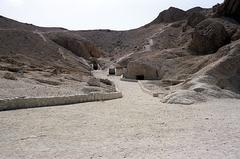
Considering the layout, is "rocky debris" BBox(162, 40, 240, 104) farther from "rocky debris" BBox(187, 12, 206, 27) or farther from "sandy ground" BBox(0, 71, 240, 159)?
"rocky debris" BBox(187, 12, 206, 27)

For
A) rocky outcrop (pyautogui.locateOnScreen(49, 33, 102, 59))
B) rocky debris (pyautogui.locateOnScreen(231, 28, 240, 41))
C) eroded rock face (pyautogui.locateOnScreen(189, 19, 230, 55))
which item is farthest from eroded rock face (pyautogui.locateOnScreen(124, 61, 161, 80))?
rocky outcrop (pyautogui.locateOnScreen(49, 33, 102, 59))

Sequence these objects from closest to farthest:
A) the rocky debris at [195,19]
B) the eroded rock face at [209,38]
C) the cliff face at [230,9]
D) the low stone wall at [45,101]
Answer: the low stone wall at [45,101], the eroded rock face at [209,38], the cliff face at [230,9], the rocky debris at [195,19]

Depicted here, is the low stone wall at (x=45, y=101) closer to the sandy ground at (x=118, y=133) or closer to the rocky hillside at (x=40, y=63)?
the sandy ground at (x=118, y=133)

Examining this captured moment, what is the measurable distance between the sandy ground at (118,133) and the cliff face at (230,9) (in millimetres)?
48045

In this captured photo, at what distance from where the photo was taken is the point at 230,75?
102 ft

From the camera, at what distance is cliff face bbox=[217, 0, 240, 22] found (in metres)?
62.2

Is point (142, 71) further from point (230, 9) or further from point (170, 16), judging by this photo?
point (170, 16)

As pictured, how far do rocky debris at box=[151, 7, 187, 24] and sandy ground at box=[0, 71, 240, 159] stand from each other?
94.5m

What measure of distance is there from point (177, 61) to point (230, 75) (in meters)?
16.1

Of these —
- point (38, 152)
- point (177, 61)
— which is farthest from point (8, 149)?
point (177, 61)

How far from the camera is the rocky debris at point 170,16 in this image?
110 metres

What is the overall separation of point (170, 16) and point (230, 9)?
4961 centimetres

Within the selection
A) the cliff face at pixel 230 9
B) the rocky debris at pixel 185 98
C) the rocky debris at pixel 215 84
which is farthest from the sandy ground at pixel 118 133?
the cliff face at pixel 230 9

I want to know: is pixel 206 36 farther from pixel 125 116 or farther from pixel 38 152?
pixel 38 152
